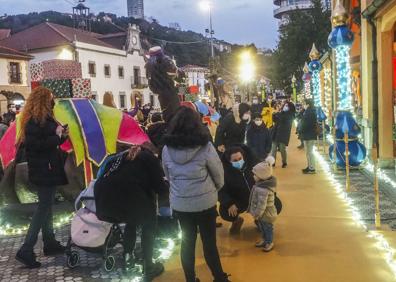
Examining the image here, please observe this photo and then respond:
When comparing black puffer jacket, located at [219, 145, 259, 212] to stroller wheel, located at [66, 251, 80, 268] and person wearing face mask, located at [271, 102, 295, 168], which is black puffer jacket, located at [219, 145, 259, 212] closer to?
stroller wheel, located at [66, 251, 80, 268]

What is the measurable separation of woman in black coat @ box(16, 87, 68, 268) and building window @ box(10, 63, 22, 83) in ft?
92.6

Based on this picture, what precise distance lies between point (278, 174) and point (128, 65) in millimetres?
34782

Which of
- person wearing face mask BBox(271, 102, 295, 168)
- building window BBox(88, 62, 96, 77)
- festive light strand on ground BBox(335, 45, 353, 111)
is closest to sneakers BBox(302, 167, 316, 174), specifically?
person wearing face mask BBox(271, 102, 295, 168)

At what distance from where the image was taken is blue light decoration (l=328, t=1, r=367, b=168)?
10.1 m

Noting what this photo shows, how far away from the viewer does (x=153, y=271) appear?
496cm

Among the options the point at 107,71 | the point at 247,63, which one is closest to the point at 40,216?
the point at 247,63

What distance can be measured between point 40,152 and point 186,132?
200 cm

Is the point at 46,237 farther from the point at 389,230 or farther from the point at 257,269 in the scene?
the point at 389,230

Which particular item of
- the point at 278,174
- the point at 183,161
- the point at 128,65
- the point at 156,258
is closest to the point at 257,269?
the point at 156,258

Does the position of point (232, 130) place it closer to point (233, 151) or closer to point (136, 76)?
point (233, 151)

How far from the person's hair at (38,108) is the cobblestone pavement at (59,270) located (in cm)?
149

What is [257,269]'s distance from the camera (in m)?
5.02

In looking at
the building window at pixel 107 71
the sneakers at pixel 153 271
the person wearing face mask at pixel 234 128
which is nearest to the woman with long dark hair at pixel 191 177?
the sneakers at pixel 153 271

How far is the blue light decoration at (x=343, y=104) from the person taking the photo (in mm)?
10133
